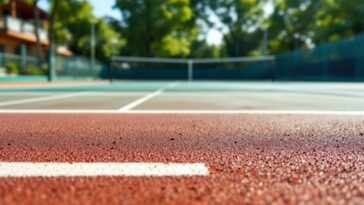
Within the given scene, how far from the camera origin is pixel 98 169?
2189mm

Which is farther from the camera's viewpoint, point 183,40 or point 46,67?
point 183,40

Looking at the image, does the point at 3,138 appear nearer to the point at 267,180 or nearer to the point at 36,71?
the point at 267,180

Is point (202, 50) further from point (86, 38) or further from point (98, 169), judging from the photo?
point (98, 169)

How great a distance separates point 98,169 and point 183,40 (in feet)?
164

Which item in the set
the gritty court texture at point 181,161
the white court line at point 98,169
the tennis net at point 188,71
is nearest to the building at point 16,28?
the tennis net at point 188,71

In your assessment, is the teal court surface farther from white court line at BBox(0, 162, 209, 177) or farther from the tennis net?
the tennis net

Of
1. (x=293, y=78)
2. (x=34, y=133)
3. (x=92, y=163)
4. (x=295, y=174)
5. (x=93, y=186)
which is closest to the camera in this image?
(x=93, y=186)

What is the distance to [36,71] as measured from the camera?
26.3 meters

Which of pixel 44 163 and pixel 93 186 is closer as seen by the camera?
pixel 93 186

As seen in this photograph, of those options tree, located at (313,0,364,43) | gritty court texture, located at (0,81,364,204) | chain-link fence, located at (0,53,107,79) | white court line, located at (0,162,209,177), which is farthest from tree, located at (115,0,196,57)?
white court line, located at (0,162,209,177)

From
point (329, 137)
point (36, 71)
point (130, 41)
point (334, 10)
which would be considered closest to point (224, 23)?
point (130, 41)

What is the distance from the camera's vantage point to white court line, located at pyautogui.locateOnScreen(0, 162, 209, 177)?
2074 millimetres

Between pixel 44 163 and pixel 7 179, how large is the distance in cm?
43

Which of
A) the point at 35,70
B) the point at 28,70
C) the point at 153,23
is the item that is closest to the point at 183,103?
the point at 28,70
